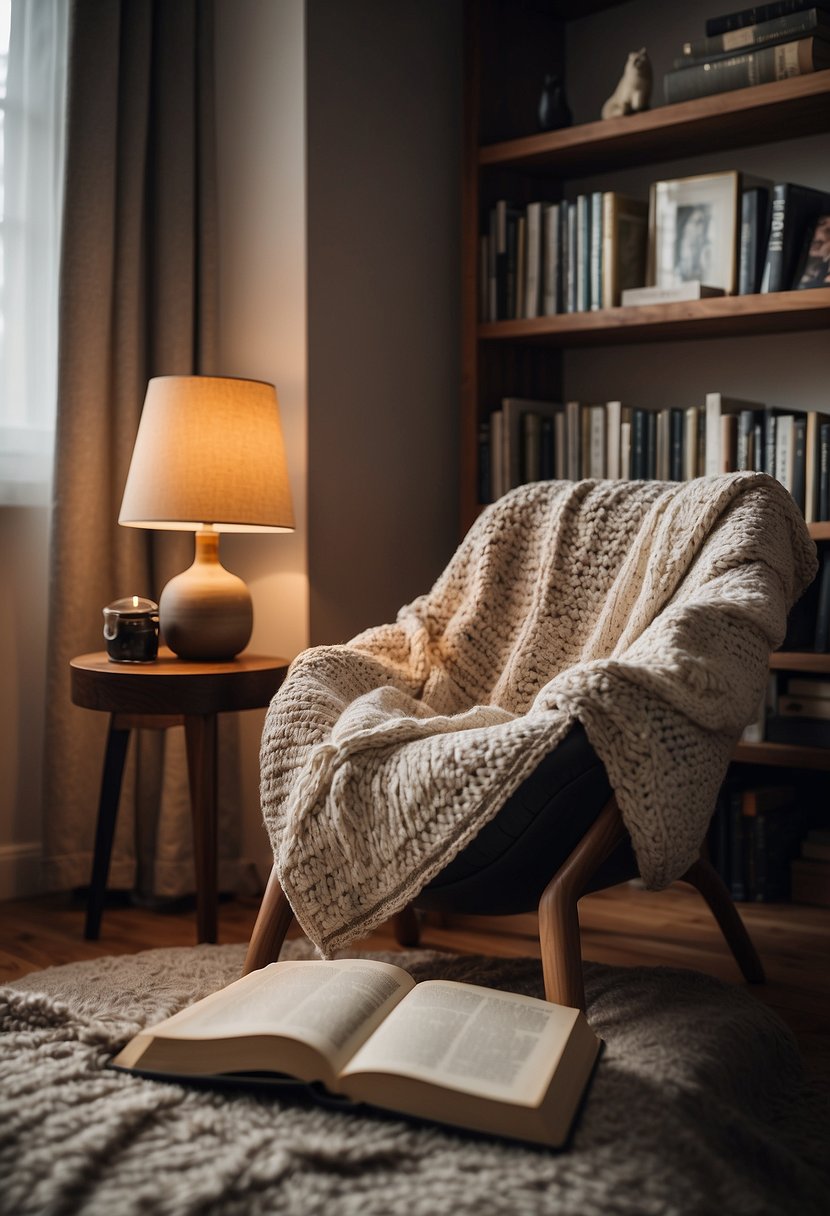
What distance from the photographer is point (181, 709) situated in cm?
215

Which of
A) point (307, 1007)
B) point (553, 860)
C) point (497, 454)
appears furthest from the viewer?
point (497, 454)

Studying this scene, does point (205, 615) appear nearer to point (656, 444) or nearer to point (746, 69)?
point (656, 444)

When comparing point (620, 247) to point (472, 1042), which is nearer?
point (472, 1042)

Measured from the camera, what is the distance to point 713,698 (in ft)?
5.28

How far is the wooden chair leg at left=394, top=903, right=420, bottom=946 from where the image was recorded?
2266 millimetres

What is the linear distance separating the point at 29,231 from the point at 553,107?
114cm

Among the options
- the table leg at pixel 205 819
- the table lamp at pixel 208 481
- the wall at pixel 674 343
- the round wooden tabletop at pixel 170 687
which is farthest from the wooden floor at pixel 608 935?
the wall at pixel 674 343

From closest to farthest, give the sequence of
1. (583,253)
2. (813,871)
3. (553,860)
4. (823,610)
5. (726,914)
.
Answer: (553,860) → (726,914) → (823,610) → (813,871) → (583,253)

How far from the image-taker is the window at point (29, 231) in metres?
2.53

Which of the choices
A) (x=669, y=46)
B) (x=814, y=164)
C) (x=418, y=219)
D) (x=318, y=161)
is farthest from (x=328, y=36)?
(x=814, y=164)

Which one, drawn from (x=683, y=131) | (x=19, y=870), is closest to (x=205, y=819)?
(x=19, y=870)

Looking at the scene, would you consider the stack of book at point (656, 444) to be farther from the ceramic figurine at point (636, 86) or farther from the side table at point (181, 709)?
the side table at point (181, 709)

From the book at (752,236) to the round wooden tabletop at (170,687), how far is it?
1.20 meters

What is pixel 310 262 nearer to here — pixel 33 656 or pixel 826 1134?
pixel 33 656
